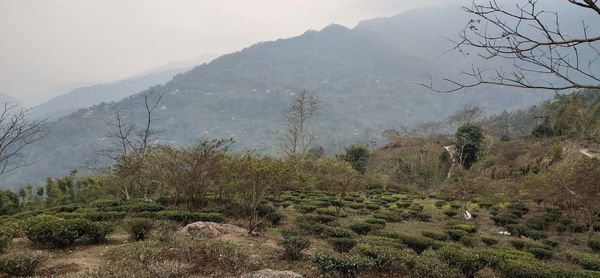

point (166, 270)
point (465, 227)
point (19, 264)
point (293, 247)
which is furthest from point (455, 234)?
point (19, 264)

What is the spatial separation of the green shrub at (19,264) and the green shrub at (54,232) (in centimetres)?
199

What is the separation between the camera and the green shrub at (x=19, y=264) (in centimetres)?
744

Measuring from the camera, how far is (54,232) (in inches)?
380

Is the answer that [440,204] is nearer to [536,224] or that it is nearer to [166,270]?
[536,224]

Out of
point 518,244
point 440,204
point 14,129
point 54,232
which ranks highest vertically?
point 14,129

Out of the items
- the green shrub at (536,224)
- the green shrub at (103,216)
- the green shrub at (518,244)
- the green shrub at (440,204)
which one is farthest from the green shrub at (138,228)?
the green shrub at (440,204)

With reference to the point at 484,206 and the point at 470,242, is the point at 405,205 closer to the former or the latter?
the point at 484,206

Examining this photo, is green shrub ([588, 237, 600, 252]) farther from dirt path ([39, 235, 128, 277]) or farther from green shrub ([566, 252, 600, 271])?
dirt path ([39, 235, 128, 277])

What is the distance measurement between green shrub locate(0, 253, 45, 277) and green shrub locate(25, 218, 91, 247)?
78.3 inches

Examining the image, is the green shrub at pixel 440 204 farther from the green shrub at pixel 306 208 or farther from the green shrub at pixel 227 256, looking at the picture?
the green shrub at pixel 227 256

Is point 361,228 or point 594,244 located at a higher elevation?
point 361,228

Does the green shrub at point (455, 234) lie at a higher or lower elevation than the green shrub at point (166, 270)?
lower

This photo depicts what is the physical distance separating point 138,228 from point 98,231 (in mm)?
987

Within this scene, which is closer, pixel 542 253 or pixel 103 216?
pixel 542 253
